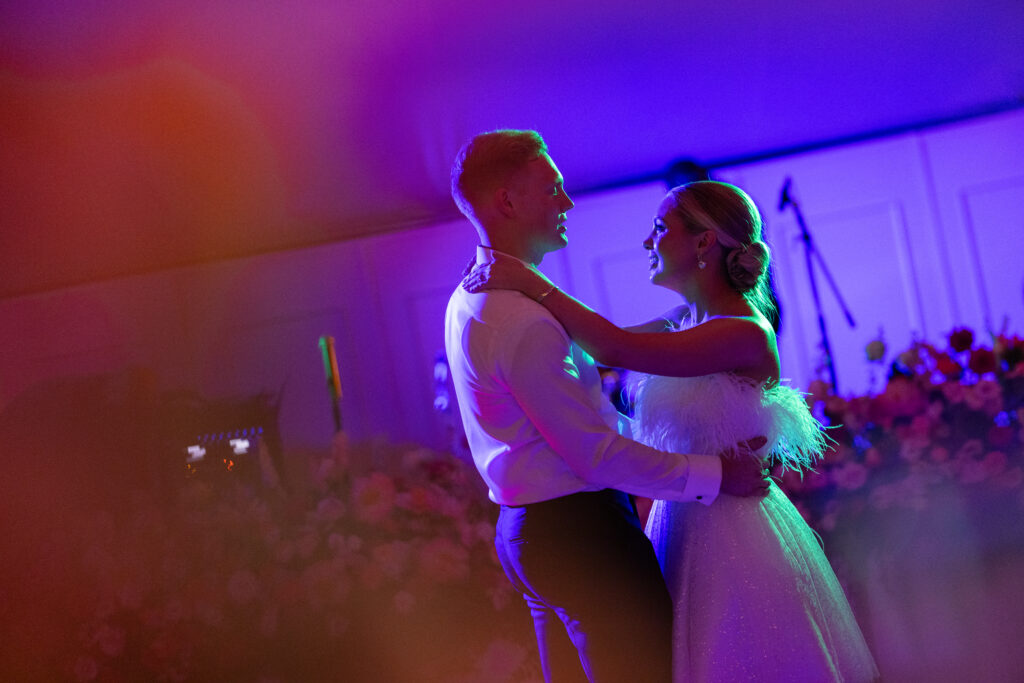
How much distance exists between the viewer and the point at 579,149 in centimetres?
373

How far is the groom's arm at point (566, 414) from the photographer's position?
1.44 m

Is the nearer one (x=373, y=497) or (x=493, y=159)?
(x=493, y=159)

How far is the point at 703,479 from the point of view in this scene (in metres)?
1.54

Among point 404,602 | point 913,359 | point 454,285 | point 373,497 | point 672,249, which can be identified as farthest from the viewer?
point 454,285

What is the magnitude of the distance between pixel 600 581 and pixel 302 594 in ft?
2.83

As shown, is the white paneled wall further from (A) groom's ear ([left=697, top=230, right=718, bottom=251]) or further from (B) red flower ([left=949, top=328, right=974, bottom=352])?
(A) groom's ear ([left=697, top=230, right=718, bottom=251])

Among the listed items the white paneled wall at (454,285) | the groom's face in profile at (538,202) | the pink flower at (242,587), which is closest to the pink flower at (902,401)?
the groom's face in profile at (538,202)

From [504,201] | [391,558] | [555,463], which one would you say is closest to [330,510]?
[391,558]

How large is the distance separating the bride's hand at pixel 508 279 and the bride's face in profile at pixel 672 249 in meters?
0.30

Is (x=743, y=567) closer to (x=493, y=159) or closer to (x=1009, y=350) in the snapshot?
(x=493, y=159)

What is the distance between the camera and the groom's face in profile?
1580 mm

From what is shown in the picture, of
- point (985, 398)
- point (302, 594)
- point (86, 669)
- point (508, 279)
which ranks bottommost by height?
point (86, 669)

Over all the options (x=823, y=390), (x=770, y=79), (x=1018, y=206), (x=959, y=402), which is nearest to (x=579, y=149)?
(x=770, y=79)

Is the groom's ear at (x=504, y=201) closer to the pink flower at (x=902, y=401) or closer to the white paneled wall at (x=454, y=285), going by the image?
the pink flower at (x=902, y=401)
